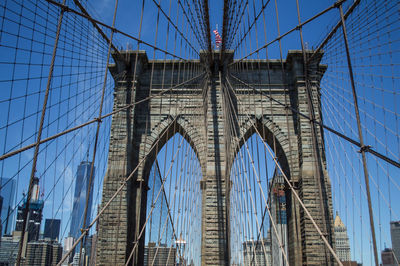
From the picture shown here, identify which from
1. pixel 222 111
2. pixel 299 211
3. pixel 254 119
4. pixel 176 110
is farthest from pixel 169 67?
pixel 299 211

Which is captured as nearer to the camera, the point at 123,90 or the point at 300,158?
the point at 300,158

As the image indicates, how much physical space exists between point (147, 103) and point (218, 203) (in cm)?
448

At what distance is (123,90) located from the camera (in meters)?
13.2

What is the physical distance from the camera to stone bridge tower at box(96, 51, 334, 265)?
11.5 meters

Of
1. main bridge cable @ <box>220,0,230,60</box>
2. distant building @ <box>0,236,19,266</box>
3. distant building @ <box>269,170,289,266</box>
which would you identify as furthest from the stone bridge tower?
distant building @ <box>0,236,19,266</box>

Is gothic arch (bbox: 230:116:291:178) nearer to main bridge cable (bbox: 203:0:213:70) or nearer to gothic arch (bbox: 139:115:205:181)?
gothic arch (bbox: 139:115:205:181)

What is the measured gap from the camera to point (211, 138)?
12.6 meters

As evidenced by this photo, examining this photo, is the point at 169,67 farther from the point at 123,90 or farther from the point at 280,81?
the point at 280,81

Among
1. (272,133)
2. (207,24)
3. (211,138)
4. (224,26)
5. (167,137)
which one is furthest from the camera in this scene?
(167,137)

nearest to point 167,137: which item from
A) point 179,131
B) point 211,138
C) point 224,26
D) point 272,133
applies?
point 179,131

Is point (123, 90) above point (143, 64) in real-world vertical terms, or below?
below

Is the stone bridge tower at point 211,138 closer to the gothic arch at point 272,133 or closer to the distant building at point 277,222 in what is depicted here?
the gothic arch at point 272,133

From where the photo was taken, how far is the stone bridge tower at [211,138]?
1155 cm

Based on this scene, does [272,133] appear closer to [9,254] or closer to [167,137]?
[167,137]
